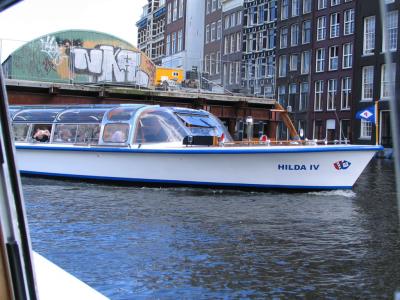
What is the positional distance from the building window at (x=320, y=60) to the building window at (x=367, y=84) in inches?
220

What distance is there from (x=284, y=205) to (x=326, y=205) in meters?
0.89

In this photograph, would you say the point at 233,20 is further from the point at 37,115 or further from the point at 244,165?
the point at 244,165

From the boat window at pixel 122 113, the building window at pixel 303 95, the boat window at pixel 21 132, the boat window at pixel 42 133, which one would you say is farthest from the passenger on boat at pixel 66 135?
the building window at pixel 303 95

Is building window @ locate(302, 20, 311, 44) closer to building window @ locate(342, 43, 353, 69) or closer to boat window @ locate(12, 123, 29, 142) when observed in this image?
building window @ locate(342, 43, 353, 69)

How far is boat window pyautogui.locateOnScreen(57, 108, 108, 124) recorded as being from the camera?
54.2ft

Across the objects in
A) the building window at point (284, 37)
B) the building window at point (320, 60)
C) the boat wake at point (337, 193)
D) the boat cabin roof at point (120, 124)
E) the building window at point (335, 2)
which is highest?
the building window at point (335, 2)

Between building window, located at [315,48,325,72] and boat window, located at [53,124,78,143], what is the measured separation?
35.0 meters

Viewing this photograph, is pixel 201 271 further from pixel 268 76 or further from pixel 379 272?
pixel 268 76

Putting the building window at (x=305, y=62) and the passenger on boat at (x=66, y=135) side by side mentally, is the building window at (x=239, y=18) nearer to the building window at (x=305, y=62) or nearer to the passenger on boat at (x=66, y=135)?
the building window at (x=305, y=62)

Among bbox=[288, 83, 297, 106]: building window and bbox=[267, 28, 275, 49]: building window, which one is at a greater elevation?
bbox=[267, 28, 275, 49]: building window

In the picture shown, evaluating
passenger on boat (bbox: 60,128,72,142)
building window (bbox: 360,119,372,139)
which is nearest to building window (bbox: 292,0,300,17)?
building window (bbox: 360,119,372,139)

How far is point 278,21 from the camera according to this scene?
53188 mm

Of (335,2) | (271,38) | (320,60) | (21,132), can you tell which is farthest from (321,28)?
(21,132)

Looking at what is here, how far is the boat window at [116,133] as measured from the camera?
51.0 ft
